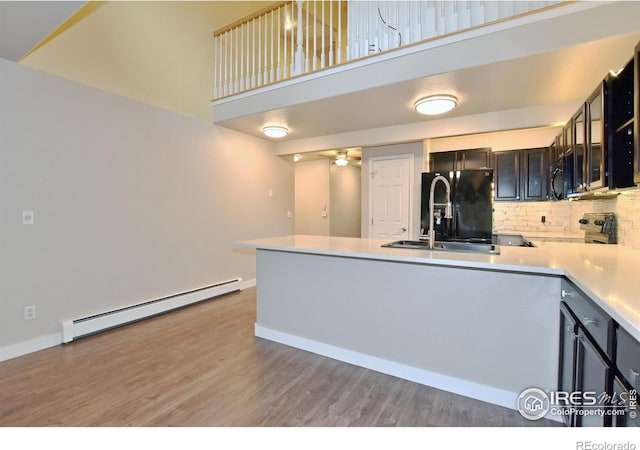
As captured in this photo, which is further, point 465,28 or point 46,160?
point 46,160

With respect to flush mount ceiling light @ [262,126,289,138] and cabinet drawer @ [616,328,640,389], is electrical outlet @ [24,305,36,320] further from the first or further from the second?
cabinet drawer @ [616,328,640,389]

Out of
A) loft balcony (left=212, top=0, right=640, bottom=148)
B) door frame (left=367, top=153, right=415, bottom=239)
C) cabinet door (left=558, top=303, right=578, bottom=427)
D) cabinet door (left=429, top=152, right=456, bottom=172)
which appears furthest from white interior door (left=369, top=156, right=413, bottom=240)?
cabinet door (left=558, top=303, right=578, bottom=427)

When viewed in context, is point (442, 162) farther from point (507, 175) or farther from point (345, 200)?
point (345, 200)

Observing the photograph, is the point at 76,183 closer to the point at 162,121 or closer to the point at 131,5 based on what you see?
the point at 162,121

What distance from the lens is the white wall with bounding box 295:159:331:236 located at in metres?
7.73

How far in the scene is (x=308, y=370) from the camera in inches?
93.7

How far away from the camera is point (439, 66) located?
274cm

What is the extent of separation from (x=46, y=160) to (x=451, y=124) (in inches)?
174

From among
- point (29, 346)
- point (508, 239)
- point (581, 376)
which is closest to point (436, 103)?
point (508, 239)

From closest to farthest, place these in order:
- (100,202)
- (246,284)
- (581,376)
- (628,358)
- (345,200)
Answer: (628,358) < (581,376) < (100,202) < (246,284) < (345,200)

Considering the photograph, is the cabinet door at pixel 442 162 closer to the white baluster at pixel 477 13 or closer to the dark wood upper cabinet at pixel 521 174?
the dark wood upper cabinet at pixel 521 174

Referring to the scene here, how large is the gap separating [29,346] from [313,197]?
5949mm

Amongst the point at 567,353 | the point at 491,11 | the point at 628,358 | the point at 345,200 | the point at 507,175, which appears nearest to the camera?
the point at 628,358

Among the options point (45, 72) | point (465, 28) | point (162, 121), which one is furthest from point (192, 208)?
point (465, 28)
